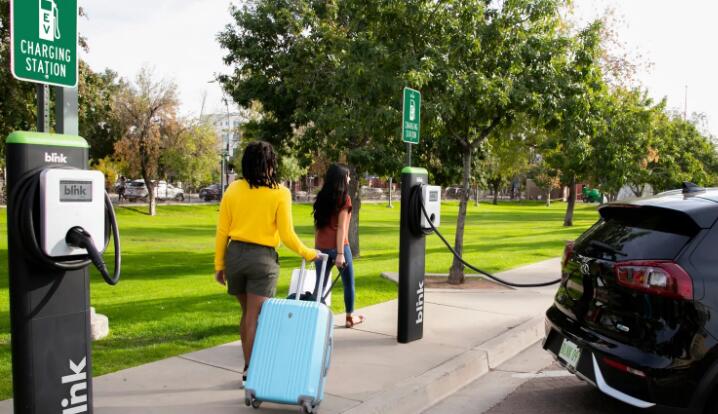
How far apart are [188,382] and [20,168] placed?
7.78ft

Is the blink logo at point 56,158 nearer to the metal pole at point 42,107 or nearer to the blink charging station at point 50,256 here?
the blink charging station at point 50,256

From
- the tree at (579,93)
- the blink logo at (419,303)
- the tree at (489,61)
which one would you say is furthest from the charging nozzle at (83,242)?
the tree at (579,93)

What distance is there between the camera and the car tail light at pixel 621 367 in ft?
11.8

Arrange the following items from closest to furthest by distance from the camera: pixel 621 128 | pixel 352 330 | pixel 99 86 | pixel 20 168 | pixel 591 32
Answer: pixel 20 168 < pixel 352 330 < pixel 591 32 < pixel 99 86 < pixel 621 128

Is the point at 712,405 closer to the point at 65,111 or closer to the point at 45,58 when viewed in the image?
the point at 65,111

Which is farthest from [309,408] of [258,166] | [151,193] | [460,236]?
[151,193]

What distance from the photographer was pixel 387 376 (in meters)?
4.97

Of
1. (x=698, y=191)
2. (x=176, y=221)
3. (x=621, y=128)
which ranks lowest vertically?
(x=176, y=221)

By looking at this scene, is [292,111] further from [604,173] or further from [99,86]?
[604,173]

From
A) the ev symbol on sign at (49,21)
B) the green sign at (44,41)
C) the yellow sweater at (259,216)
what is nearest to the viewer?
the green sign at (44,41)

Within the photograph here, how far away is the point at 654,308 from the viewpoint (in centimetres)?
360

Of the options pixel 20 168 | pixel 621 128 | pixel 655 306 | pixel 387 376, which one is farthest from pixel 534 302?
pixel 621 128

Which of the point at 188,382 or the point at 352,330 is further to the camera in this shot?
the point at 352,330

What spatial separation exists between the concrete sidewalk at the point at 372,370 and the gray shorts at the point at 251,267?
0.80 metres
